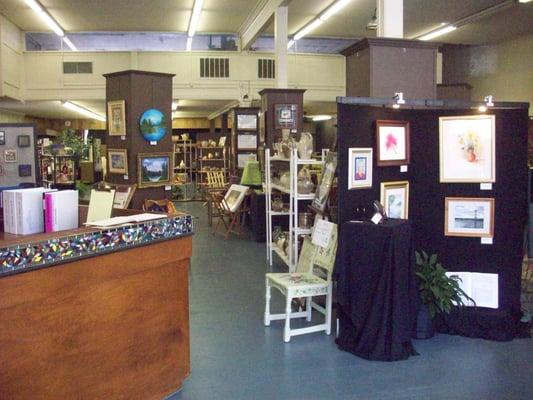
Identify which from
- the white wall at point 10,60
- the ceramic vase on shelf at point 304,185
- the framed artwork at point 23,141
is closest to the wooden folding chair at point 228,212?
the ceramic vase on shelf at point 304,185

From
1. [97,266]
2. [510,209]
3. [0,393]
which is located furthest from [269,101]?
[0,393]

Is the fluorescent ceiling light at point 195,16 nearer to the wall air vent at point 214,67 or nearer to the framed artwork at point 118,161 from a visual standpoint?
the wall air vent at point 214,67

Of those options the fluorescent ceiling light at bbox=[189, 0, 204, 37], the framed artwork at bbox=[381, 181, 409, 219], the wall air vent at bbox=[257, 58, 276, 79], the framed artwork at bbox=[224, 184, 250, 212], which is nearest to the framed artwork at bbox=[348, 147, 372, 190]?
the framed artwork at bbox=[381, 181, 409, 219]

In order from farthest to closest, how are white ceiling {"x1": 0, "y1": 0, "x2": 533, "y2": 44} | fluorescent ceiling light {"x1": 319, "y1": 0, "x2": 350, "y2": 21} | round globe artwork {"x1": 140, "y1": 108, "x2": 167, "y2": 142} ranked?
white ceiling {"x1": 0, "y1": 0, "x2": 533, "y2": 44}, fluorescent ceiling light {"x1": 319, "y1": 0, "x2": 350, "y2": 21}, round globe artwork {"x1": 140, "y1": 108, "x2": 167, "y2": 142}

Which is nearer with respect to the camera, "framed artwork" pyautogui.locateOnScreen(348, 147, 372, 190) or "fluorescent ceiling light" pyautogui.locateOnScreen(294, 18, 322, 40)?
"framed artwork" pyautogui.locateOnScreen(348, 147, 372, 190)

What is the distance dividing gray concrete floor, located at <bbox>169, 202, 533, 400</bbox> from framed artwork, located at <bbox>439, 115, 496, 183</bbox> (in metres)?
1.33

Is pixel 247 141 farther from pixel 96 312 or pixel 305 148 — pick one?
pixel 96 312

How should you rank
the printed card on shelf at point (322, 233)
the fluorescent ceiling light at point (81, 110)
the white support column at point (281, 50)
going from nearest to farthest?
the printed card on shelf at point (322, 233) < the white support column at point (281, 50) < the fluorescent ceiling light at point (81, 110)

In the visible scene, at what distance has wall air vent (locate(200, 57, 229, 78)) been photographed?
1486 centimetres

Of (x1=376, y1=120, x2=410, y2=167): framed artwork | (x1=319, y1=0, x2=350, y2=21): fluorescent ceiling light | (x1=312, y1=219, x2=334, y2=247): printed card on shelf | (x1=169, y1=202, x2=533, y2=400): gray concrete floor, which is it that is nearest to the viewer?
(x1=169, y1=202, x2=533, y2=400): gray concrete floor

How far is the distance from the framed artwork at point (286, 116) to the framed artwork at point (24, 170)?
15.6 feet

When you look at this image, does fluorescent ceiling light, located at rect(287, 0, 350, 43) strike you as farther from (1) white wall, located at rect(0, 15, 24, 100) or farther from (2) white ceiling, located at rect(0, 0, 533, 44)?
(1) white wall, located at rect(0, 15, 24, 100)

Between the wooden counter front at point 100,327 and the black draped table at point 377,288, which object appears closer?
the wooden counter front at point 100,327

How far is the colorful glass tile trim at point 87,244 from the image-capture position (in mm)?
2459
